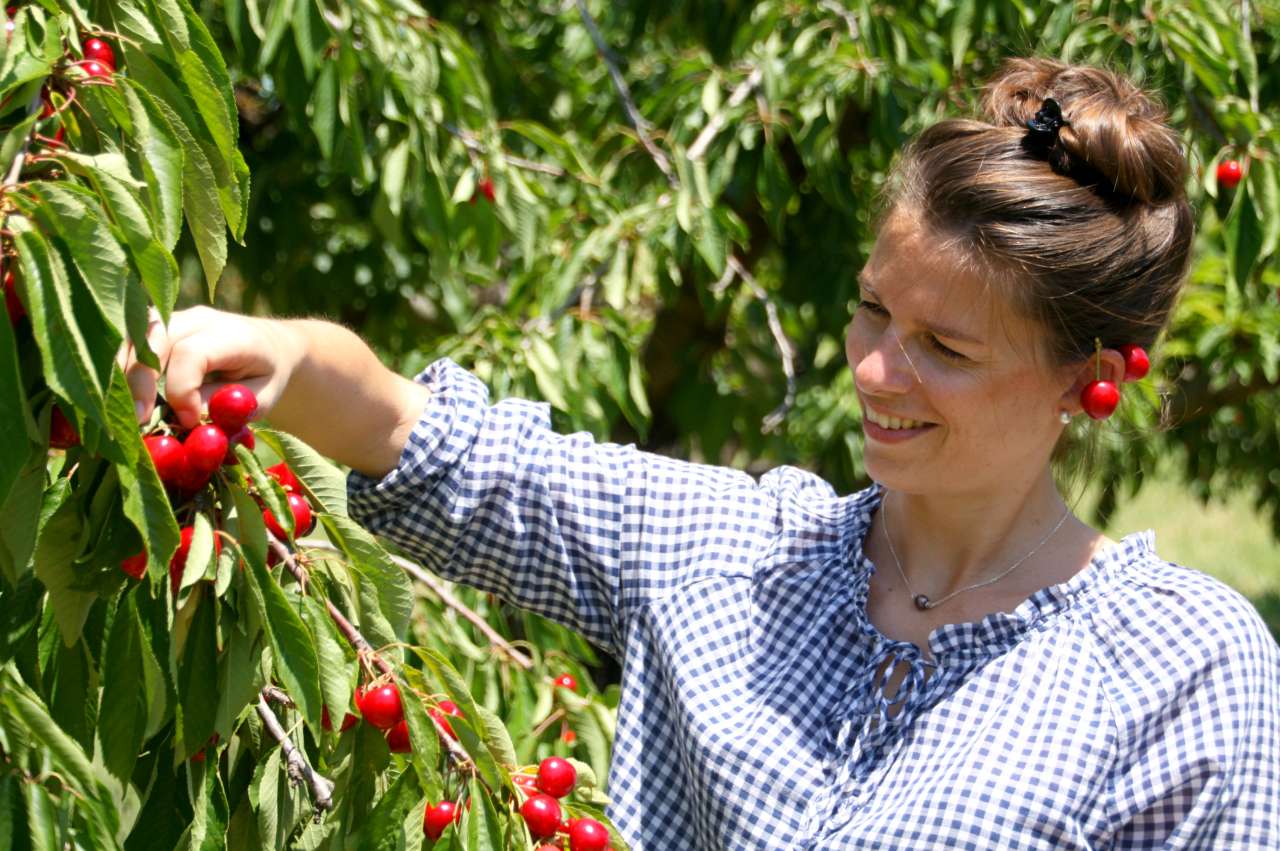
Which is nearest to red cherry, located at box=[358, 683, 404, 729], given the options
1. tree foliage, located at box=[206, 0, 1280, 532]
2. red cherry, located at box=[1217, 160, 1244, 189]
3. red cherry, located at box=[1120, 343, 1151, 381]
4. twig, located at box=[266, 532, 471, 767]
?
twig, located at box=[266, 532, 471, 767]

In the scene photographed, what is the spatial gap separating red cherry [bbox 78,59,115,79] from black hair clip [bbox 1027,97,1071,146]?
3.00 ft

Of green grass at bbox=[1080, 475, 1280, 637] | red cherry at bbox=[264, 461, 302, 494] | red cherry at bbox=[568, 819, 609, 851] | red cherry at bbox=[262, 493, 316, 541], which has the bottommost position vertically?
green grass at bbox=[1080, 475, 1280, 637]

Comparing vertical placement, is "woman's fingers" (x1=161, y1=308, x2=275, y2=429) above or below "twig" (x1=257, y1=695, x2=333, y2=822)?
above

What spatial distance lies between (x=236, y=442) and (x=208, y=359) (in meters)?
0.10

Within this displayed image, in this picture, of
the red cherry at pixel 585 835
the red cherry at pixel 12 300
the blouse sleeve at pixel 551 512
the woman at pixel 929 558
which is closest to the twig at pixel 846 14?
the woman at pixel 929 558

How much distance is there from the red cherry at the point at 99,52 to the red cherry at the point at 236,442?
27 cm

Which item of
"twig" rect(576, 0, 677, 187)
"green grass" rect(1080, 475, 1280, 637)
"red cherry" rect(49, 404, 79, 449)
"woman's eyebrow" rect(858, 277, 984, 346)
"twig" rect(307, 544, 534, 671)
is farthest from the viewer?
"green grass" rect(1080, 475, 1280, 637)

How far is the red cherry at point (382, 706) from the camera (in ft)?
3.62

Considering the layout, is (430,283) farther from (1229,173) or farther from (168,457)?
(168,457)

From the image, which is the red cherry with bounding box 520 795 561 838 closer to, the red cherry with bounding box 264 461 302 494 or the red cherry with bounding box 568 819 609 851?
the red cherry with bounding box 568 819 609 851

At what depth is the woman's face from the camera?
1.44 m

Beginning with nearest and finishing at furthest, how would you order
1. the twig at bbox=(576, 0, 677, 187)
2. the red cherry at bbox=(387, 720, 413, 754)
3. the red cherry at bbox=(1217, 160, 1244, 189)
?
the red cherry at bbox=(387, 720, 413, 754) < the red cherry at bbox=(1217, 160, 1244, 189) < the twig at bbox=(576, 0, 677, 187)

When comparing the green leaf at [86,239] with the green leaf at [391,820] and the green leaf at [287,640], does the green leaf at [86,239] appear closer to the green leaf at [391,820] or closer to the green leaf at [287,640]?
the green leaf at [287,640]

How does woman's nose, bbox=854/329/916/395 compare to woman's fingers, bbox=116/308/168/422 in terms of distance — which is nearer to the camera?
woman's fingers, bbox=116/308/168/422
